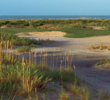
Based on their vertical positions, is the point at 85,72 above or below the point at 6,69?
below

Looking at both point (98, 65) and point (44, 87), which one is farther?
point (98, 65)

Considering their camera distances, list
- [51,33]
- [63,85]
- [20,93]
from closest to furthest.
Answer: [20,93] → [63,85] → [51,33]

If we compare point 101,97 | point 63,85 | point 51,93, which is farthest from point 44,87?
point 101,97

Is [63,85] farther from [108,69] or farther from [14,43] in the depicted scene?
[14,43]

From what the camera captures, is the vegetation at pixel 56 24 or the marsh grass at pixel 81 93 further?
the vegetation at pixel 56 24

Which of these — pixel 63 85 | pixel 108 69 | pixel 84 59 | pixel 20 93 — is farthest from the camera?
pixel 84 59

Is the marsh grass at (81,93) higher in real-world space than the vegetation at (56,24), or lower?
higher

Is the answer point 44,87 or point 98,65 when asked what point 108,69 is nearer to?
point 98,65

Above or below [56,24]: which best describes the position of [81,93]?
above

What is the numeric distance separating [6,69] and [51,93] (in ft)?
4.59

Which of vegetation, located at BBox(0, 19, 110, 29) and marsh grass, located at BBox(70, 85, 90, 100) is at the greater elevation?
marsh grass, located at BBox(70, 85, 90, 100)

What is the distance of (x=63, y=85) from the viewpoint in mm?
4820

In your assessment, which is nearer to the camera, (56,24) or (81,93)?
(81,93)

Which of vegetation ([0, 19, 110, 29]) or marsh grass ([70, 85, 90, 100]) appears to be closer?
marsh grass ([70, 85, 90, 100])
